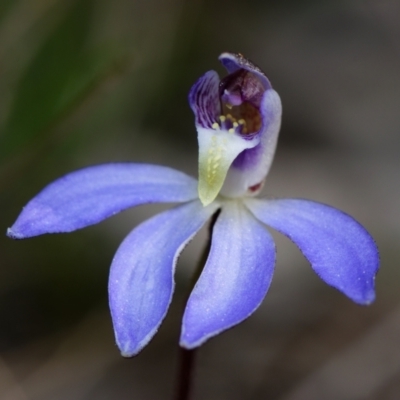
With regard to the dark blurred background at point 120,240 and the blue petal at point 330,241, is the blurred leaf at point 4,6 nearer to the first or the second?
the dark blurred background at point 120,240

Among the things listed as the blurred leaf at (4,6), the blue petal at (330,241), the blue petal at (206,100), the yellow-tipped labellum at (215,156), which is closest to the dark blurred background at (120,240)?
the blurred leaf at (4,6)

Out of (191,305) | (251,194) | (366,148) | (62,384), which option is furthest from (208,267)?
(366,148)

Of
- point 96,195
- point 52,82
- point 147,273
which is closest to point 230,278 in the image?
point 147,273

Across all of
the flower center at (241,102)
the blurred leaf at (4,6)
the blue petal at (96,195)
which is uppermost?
the blurred leaf at (4,6)

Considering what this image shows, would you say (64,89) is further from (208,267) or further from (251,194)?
(208,267)

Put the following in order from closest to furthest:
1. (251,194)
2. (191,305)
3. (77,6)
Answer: (191,305)
(251,194)
(77,6)

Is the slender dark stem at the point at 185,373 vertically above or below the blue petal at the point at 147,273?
below
